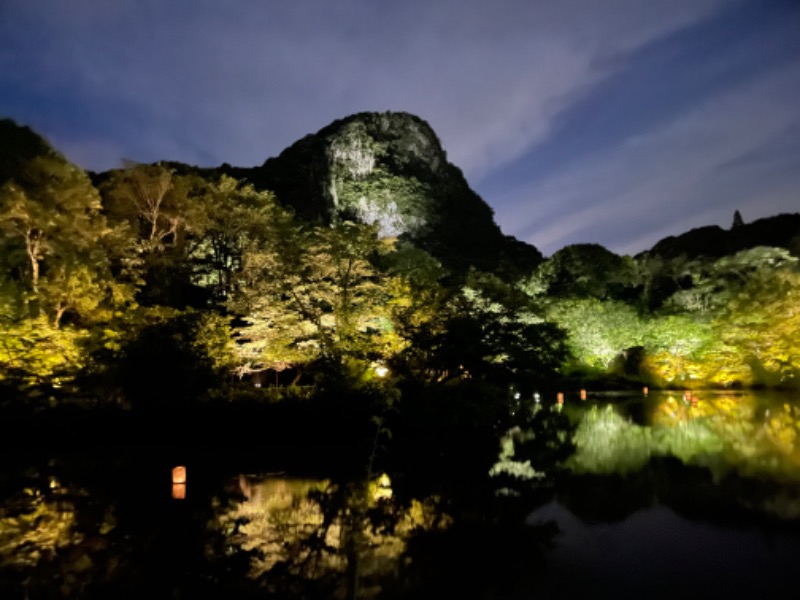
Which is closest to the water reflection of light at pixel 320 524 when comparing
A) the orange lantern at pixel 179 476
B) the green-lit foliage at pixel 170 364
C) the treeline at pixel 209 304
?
the orange lantern at pixel 179 476

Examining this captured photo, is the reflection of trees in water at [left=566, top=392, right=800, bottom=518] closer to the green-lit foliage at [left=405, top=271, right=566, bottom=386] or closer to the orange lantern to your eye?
the green-lit foliage at [left=405, top=271, right=566, bottom=386]

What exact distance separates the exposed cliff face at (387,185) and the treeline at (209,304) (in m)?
21.2

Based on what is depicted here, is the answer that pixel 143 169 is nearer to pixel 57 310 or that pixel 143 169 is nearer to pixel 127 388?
pixel 57 310

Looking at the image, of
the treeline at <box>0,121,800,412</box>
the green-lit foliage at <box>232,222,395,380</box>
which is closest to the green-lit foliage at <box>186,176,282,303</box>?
the treeline at <box>0,121,800,412</box>

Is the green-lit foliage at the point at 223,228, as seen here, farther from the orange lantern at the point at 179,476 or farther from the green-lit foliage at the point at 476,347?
the orange lantern at the point at 179,476

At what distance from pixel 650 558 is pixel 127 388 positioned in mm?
14463

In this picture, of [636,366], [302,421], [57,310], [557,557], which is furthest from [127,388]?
[636,366]

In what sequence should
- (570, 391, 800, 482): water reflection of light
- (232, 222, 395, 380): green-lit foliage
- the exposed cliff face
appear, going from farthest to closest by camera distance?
1. the exposed cliff face
2. (232, 222, 395, 380): green-lit foliage
3. (570, 391, 800, 482): water reflection of light

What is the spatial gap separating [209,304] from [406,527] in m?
17.1

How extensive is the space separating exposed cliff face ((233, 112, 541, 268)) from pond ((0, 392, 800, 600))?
3587cm

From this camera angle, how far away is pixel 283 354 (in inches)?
685

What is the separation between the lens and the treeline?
15.4 meters

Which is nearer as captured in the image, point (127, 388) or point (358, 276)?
point (127, 388)

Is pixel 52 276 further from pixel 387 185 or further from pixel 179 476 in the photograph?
pixel 387 185
